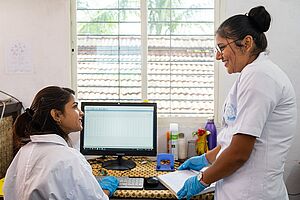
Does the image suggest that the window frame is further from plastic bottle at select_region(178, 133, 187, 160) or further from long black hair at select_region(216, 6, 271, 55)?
long black hair at select_region(216, 6, 271, 55)

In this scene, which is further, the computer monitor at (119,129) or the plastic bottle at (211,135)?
the plastic bottle at (211,135)

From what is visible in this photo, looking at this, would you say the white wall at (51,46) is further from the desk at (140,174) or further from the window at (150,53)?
the desk at (140,174)

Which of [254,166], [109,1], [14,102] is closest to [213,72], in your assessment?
[109,1]

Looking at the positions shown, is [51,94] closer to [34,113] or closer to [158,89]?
[34,113]

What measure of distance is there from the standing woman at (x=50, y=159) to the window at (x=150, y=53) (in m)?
1.09

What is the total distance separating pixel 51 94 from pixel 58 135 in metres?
0.19

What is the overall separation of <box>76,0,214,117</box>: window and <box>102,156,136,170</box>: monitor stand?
0.46m

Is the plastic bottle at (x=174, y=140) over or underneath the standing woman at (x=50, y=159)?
underneath

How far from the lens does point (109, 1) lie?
275cm

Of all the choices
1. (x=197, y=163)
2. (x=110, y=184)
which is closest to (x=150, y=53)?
(x=197, y=163)

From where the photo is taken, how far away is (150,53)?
2773mm

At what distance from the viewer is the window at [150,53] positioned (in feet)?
8.98

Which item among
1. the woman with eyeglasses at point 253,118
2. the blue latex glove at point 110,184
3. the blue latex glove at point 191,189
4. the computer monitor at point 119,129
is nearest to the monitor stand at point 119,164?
the computer monitor at point 119,129

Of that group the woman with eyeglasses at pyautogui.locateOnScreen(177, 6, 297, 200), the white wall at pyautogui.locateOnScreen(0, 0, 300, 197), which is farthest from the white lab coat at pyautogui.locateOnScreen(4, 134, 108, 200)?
the white wall at pyautogui.locateOnScreen(0, 0, 300, 197)
